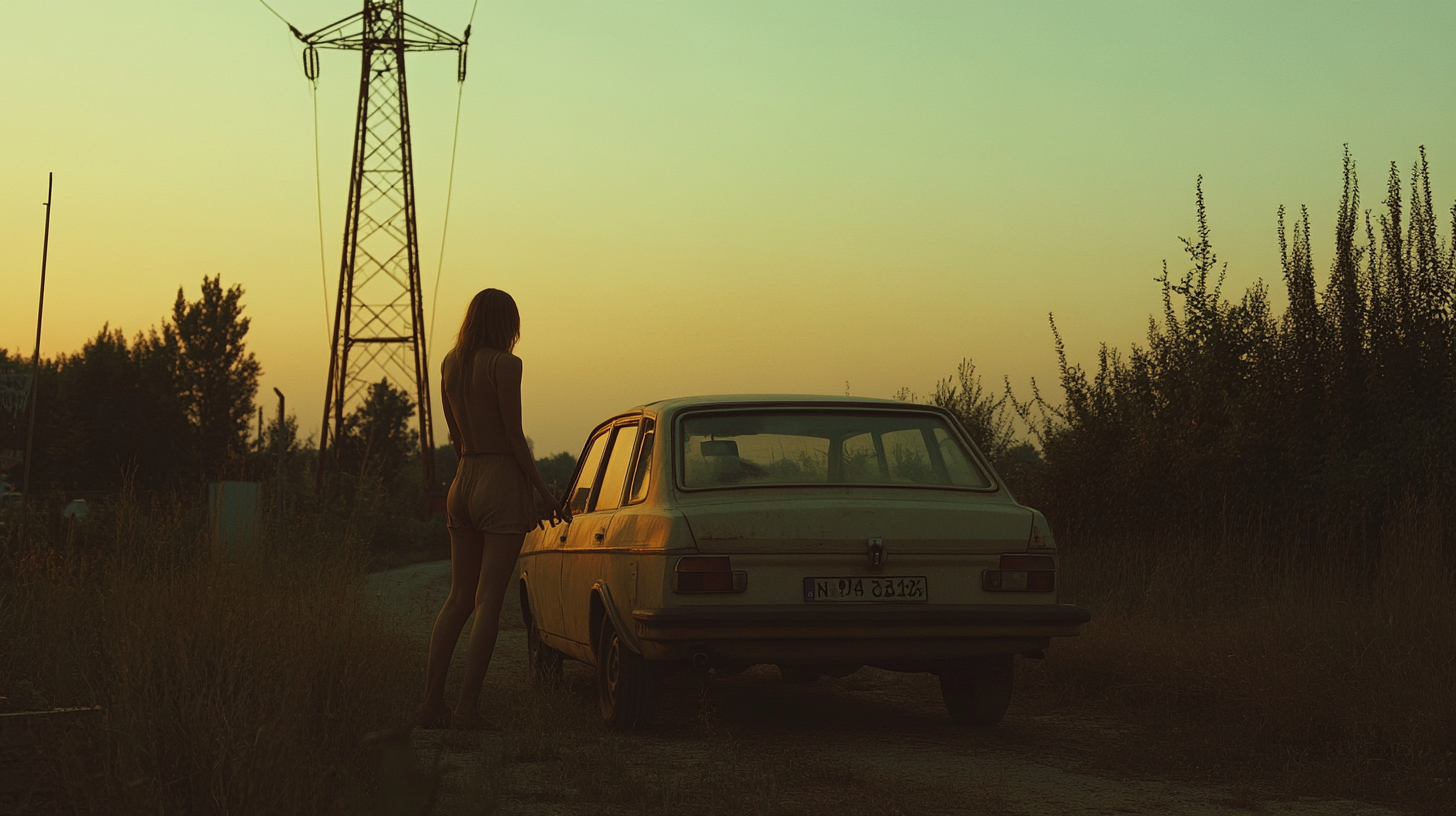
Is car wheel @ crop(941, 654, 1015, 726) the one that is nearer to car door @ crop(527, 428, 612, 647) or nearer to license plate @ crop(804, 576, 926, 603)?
license plate @ crop(804, 576, 926, 603)

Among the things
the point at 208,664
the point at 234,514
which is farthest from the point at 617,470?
the point at 234,514

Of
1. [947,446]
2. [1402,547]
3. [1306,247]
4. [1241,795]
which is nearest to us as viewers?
[1241,795]

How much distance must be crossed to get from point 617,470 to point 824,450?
1.26m

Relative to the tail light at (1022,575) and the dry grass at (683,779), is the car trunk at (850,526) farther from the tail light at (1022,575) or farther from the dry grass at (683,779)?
the dry grass at (683,779)

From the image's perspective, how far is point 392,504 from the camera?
115 ft

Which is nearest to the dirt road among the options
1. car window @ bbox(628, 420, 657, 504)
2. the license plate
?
the license plate

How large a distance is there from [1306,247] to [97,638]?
11.4 meters

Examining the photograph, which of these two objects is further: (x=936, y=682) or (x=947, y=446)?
(x=936, y=682)

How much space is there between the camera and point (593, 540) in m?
7.69

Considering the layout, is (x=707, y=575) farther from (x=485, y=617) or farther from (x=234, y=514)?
(x=234, y=514)

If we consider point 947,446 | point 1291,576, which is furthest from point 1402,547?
point 947,446

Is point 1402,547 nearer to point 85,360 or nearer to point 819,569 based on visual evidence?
point 819,569

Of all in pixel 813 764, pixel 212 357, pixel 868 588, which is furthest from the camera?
pixel 212 357

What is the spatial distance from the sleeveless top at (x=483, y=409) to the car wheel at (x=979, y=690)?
8.34 feet
